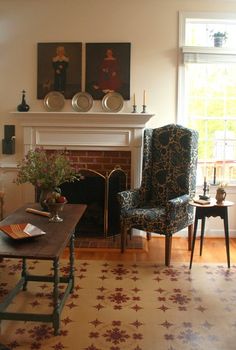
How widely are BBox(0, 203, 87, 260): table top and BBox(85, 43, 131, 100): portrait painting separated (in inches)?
75.6

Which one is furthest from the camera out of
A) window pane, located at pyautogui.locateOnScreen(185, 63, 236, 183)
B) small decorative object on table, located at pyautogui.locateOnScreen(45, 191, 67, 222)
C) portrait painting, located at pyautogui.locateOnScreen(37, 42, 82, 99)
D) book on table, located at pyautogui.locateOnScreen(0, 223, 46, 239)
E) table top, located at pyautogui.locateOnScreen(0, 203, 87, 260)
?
window pane, located at pyautogui.locateOnScreen(185, 63, 236, 183)

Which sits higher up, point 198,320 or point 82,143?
point 82,143

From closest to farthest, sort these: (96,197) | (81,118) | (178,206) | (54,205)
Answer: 1. (54,205)
2. (178,206)
3. (81,118)
4. (96,197)

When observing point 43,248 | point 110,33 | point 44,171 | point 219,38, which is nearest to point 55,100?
point 110,33

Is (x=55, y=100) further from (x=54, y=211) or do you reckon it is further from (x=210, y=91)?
(x=54, y=211)

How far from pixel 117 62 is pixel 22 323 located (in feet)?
10.0

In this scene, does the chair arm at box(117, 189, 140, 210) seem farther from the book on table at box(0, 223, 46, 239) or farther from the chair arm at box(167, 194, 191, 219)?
the book on table at box(0, 223, 46, 239)

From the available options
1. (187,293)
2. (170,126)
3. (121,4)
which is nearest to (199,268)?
(187,293)

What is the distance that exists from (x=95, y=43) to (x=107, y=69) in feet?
1.09

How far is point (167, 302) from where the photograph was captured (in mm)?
2883

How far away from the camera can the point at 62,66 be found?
174 inches

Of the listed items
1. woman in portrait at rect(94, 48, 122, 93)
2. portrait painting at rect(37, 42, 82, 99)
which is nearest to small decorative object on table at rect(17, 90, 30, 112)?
portrait painting at rect(37, 42, 82, 99)

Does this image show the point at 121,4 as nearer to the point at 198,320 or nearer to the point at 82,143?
the point at 82,143

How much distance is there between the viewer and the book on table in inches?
90.7
